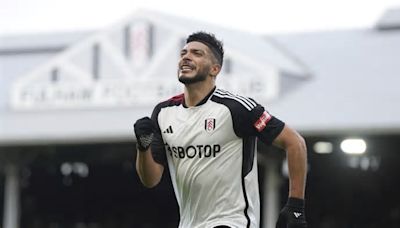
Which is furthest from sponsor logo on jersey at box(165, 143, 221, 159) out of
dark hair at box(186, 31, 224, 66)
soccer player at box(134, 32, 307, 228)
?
dark hair at box(186, 31, 224, 66)

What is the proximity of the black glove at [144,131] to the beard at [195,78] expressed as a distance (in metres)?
0.26

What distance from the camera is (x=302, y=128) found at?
70.6 feet

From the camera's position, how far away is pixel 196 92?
5.75m

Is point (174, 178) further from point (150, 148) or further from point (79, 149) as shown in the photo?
point (79, 149)

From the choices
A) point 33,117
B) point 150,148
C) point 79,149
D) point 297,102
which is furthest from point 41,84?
point 150,148

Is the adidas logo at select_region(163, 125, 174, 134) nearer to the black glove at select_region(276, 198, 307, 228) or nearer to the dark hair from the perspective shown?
the dark hair

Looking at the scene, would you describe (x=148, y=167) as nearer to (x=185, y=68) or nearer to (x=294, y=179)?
(x=185, y=68)

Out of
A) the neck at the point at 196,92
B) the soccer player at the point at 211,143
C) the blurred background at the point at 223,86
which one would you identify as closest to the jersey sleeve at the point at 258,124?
the soccer player at the point at 211,143

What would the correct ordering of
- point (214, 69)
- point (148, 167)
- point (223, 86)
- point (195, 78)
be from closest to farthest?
point (195, 78) → point (214, 69) → point (148, 167) → point (223, 86)

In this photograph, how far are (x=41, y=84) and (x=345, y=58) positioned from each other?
21.4 feet

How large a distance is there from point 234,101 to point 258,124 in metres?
0.22

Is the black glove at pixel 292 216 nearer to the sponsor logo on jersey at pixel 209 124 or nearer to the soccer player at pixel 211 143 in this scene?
the soccer player at pixel 211 143

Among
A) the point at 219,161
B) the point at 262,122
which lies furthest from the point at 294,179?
the point at 219,161

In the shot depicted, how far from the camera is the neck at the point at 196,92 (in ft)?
18.8
